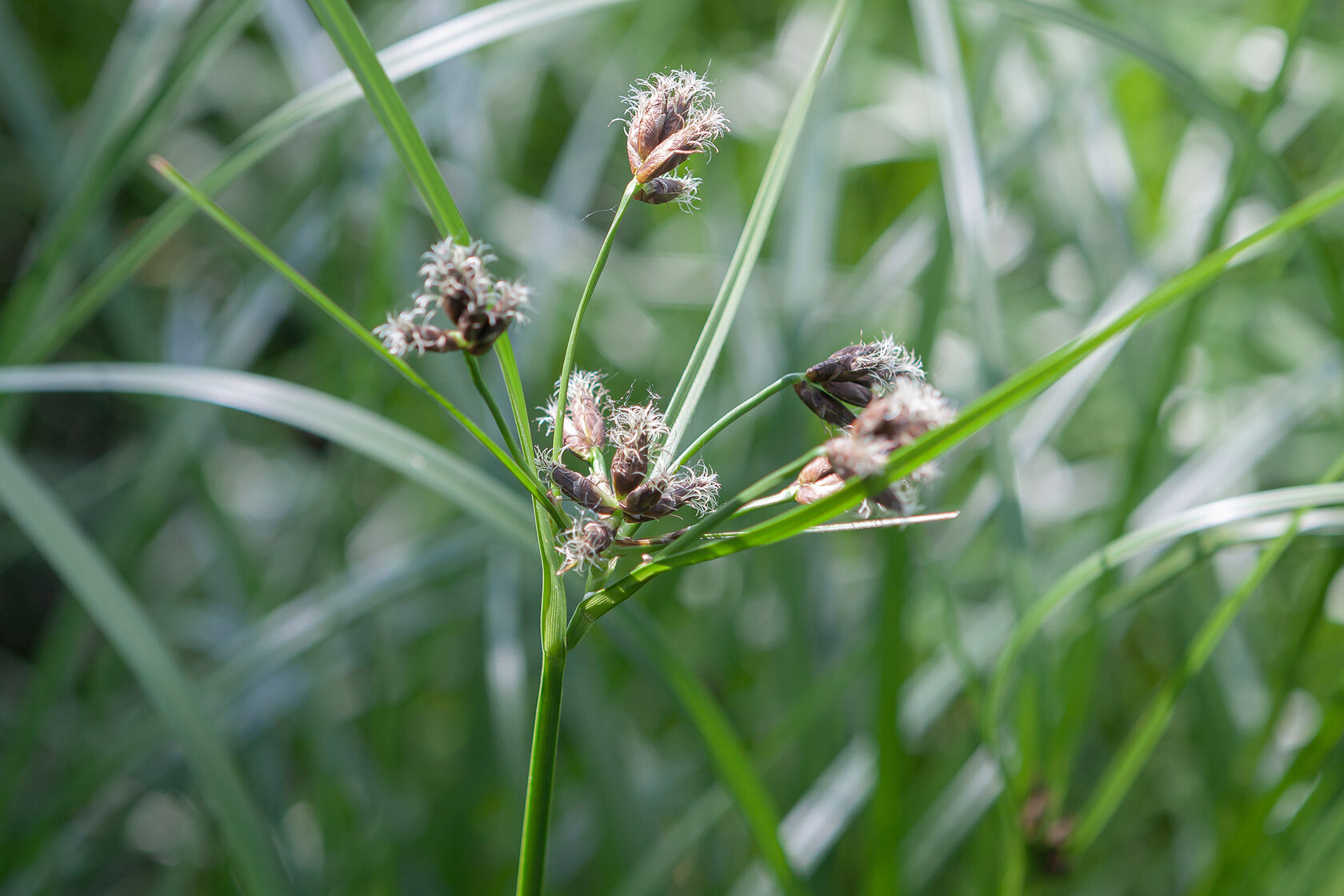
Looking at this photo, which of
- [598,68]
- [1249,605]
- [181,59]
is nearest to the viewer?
[181,59]

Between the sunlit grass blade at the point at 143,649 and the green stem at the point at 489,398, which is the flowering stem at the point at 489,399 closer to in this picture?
the green stem at the point at 489,398

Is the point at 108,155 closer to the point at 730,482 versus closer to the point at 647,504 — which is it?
the point at 647,504

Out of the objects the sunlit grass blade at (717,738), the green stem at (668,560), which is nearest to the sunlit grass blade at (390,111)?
the green stem at (668,560)

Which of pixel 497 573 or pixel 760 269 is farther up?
pixel 760 269

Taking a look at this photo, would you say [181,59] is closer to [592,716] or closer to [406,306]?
[406,306]

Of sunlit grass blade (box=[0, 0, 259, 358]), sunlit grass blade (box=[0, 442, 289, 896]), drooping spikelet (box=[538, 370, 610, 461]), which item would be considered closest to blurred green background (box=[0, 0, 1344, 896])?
sunlit grass blade (box=[0, 0, 259, 358])

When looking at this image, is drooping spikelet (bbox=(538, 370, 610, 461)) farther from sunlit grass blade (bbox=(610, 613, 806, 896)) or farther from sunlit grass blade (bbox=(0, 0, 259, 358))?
sunlit grass blade (bbox=(0, 0, 259, 358))

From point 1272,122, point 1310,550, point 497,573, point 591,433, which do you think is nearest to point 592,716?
point 497,573

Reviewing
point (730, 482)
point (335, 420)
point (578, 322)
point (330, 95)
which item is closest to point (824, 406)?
point (578, 322)
